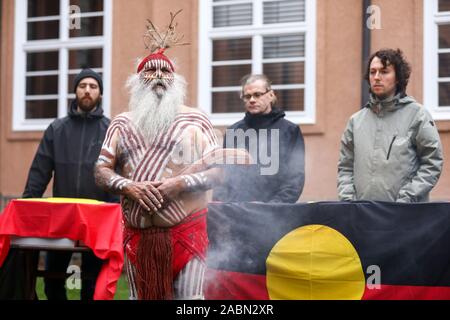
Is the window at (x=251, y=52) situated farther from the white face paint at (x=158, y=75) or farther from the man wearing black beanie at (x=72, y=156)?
the white face paint at (x=158, y=75)

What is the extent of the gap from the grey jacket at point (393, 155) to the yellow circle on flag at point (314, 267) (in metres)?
0.54

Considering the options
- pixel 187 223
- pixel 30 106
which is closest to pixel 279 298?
pixel 187 223

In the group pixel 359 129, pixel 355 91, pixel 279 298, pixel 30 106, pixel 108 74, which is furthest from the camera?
pixel 30 106

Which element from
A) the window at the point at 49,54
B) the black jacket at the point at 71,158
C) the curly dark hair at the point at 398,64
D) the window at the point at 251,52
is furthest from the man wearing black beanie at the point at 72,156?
the window at the point at 49,54

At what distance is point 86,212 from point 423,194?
219 cm

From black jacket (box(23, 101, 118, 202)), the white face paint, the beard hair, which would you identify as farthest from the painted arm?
black jacket (box(23, 101, 118, 202))

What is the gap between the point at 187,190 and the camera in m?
4.52

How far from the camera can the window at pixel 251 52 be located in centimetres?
908

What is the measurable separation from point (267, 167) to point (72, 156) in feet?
5.81

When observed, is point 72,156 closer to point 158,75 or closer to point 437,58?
point 158,75

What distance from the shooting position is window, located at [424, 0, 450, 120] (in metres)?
8.13

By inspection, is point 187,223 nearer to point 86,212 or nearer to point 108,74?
point 86,212

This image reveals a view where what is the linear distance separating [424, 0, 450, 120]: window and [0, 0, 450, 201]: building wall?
0.07 m

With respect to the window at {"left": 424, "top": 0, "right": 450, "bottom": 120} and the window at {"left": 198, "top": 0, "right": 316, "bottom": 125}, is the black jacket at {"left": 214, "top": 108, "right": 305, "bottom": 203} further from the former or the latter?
the window at {"left": 198, "top": 0, "right": 316, "bottom": 125}
